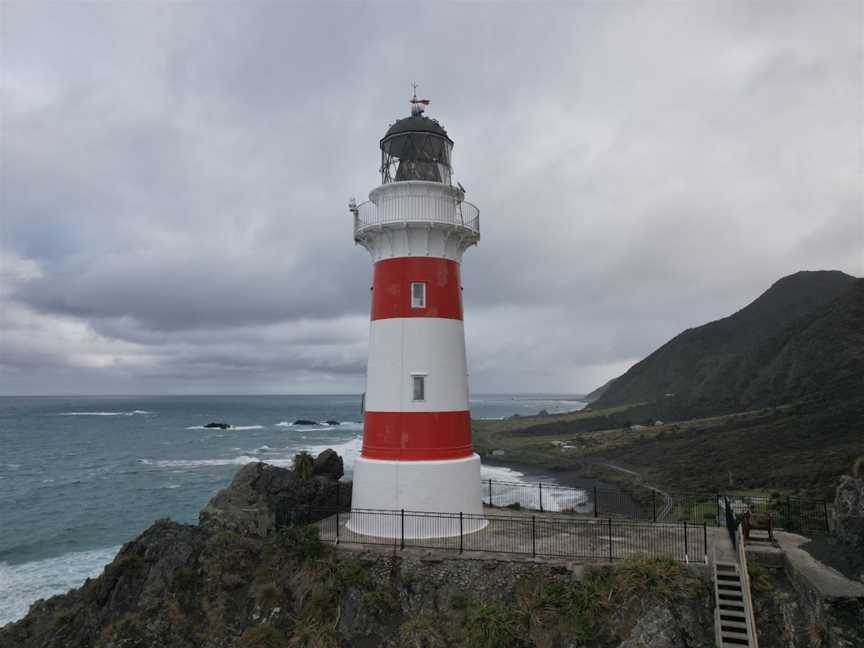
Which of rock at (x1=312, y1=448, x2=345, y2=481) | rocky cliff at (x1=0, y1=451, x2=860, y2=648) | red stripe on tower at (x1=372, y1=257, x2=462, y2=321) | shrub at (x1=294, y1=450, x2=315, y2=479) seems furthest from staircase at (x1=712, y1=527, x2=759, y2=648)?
rock at (x1=312, y1=448, x2=345, y2=481)

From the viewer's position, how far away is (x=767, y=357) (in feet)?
261

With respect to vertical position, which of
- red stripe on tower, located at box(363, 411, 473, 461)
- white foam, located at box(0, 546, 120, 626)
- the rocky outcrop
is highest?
red stripe on tower, located at box(363, 411, 473, 461)

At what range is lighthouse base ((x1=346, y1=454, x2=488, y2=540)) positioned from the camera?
15.6 m

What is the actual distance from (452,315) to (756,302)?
132 metres

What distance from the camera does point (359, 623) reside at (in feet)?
42.1

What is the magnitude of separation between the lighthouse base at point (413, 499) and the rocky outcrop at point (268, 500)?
1.83 metres

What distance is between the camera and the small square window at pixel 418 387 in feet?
52.6

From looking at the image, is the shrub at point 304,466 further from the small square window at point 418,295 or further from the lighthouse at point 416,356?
the small square window at point 418,295

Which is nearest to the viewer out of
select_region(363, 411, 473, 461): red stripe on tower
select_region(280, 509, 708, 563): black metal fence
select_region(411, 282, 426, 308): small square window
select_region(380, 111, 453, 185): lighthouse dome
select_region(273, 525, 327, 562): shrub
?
select_region(280, 509, 708, 563): black metal fence

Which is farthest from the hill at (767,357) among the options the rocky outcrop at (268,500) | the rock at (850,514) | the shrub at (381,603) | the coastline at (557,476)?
the shrub at (381,603)

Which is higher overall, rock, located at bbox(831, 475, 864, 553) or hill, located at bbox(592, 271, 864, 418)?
hill, located at bbox(592, 271, 864, 418)

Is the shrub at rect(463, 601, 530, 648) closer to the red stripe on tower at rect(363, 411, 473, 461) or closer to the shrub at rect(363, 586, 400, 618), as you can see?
the shrub at rect(363, 586, 400, 618)

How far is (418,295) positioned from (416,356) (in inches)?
60.2

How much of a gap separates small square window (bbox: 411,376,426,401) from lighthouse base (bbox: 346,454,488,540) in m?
1.59
